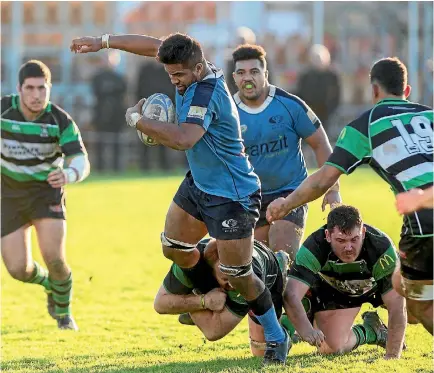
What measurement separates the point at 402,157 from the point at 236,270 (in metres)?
1.53

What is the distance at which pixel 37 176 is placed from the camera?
31.6 feet

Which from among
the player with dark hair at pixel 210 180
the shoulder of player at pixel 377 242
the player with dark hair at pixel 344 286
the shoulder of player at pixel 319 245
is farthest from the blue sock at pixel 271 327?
the shoulder of player at pixel 377 242

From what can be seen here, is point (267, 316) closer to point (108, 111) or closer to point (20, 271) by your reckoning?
point (20, 271)

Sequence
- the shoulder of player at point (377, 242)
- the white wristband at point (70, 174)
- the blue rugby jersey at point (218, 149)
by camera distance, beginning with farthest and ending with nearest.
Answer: the white wristband at point (70, 174), the shoulder of player at point (377, 242), the blue rugby jersey at point (218, 149)

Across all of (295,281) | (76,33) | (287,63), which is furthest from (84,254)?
(76,33)

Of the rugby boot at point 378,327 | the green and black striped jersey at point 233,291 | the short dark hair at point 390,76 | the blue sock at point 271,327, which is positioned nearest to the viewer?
the short dark hair at point 390,76

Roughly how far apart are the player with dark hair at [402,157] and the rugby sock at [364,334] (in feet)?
5.04

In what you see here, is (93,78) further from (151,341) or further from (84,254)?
(151,341)

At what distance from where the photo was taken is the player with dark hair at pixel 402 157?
6.26m

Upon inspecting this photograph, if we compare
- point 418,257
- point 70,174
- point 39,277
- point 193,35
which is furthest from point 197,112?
point 193,35

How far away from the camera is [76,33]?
33.4 metres

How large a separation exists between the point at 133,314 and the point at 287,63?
21.3 metres

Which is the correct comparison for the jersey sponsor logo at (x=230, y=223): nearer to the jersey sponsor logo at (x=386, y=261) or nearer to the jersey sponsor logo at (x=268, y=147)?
the jersey sponsor logo at (x=386, y=261)

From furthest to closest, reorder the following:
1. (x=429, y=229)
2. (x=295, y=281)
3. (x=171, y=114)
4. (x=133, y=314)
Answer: (x=133, y=314) < (x=295, y=281) < (x=171, y=114) < (x=429, y=229)
